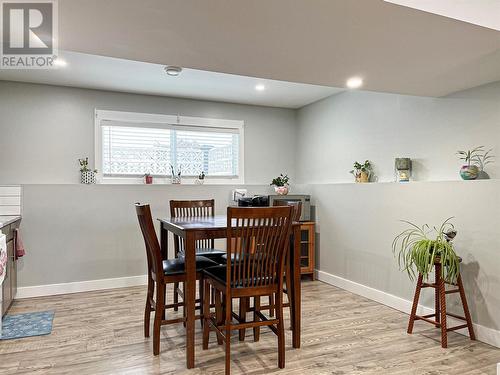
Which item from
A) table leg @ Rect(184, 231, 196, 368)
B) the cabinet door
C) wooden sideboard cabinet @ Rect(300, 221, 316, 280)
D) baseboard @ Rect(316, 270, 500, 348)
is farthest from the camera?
wooden sideboard cabinet @ Rect(300, 221, 316, 280)

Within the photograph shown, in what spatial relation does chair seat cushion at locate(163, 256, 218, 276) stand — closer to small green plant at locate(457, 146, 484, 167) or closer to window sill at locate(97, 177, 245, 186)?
window sill at locate(97, 177, 245, 186)

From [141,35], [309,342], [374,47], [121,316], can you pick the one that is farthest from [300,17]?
[121,316]

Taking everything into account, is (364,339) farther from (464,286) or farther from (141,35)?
(141,35)

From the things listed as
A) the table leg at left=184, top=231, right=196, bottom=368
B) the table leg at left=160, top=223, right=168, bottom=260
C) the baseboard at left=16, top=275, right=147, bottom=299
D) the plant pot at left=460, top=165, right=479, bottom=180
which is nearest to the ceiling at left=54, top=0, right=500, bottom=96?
the plant pot at left=460, top=165, right=479, bottom=180

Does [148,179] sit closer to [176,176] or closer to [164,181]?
[164,181]

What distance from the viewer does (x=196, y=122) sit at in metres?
5.35

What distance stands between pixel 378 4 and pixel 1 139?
4.45 metres

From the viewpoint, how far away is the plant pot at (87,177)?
4.60m

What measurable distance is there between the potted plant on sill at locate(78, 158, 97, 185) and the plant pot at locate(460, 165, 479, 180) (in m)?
4.11

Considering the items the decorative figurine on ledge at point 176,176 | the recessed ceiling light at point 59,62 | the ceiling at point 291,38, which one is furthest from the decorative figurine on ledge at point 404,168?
the recessed ceiling light at point 59,62

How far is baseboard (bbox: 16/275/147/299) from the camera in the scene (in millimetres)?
4191

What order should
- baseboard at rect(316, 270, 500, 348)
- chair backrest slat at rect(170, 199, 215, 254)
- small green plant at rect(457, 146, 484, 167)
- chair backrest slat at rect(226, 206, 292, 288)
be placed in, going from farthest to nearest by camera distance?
chair backrest slat at rect(170, 199, 215, 254)
small green plant at rect(457, 146, 484, 167)
baseboard at rect(316, 270, 500, 348)
chair backrest slat at rect(226, 206, 292, 288)

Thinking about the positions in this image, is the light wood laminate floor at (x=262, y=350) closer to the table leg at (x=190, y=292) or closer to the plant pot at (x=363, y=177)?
the table leg at (x=190, y=292)

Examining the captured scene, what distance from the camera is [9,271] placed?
3.56m
